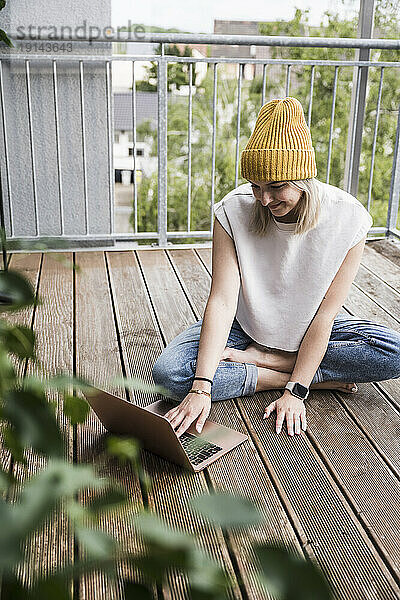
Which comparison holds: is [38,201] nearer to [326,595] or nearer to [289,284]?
[289,284]

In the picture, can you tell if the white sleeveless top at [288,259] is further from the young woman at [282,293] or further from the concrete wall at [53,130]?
the concrete wall at [53,130]

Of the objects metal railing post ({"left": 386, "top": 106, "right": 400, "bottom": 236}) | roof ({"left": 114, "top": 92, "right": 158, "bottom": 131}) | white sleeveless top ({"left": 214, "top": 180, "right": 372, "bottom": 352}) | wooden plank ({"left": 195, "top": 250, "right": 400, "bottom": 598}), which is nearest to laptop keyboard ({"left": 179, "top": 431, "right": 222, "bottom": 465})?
wooden plank ({"left": 195, "top": 250, "right": 400, "bottom": 598})

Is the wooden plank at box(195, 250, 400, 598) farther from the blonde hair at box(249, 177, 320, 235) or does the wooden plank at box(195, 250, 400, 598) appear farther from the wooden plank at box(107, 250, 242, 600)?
the blonde hair at box(249, 177, 320, 235)

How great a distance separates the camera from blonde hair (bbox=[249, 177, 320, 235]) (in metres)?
1.76

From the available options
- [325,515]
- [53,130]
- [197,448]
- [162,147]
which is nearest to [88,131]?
[53,130]

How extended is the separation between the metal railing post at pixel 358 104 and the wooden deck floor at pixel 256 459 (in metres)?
1.30

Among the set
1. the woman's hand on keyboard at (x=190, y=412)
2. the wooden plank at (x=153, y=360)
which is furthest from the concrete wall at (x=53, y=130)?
the woman's hand on keyboard at (x=190, y=412)

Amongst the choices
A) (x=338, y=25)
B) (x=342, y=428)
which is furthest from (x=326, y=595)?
(x=338, y=25)

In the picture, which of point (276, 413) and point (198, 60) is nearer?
point (276, 413)

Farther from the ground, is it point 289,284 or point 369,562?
point 289,284

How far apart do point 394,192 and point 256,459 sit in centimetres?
224

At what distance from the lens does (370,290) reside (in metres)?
2.81

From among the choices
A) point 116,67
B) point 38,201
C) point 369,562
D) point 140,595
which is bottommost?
point 369,562

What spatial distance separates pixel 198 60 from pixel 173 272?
972 mm
